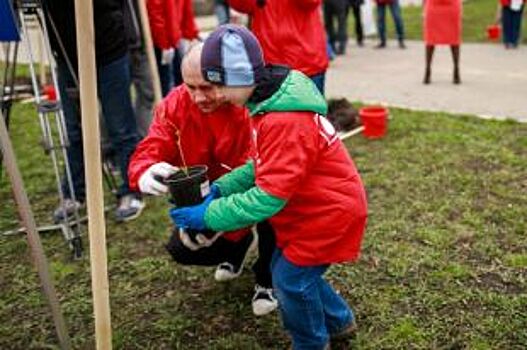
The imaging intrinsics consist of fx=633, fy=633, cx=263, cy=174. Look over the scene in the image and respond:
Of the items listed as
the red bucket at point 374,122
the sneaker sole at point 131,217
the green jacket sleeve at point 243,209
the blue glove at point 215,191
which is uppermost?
the green jacket sleeve at point 243,209

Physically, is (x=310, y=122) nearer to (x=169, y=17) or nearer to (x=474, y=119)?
(x=169, y=17)

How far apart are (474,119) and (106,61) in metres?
3.60

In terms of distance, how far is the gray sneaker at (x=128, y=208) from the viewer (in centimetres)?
436

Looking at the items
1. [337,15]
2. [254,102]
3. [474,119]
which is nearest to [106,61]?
[254,102]

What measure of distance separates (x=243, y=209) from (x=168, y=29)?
10.6ft

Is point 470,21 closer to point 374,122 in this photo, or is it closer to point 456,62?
point 456,62

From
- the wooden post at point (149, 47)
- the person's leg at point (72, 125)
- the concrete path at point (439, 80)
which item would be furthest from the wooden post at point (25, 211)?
the concrete path at point (439, 80)

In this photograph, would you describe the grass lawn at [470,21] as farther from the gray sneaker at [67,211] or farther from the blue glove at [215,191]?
the blue glove at [215,191]

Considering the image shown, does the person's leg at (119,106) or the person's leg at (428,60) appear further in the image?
the person's leg at (428,60)

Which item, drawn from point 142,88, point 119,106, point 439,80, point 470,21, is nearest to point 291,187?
point 119,106

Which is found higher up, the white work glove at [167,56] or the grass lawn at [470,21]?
the white work glove at [167,56]

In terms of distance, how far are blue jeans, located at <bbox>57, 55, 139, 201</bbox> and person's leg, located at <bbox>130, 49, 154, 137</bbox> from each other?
0.88 m

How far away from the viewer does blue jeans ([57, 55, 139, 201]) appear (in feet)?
13.2

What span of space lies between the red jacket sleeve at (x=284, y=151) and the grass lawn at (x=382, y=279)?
3.22ft
